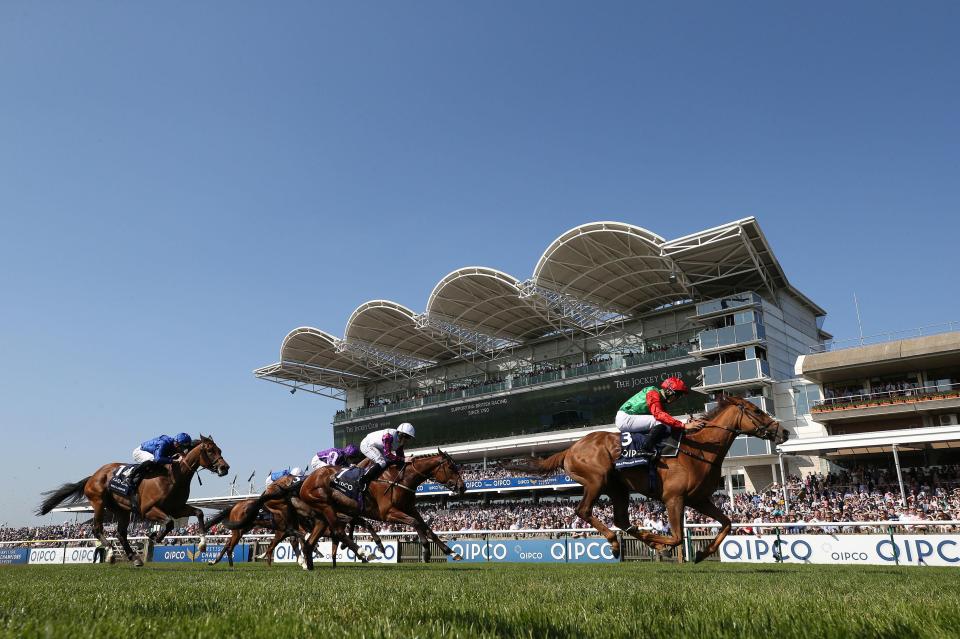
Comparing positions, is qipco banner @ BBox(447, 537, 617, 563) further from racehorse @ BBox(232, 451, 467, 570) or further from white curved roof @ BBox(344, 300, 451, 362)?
white curved roof @ BBox(344, 300, 451, 362)

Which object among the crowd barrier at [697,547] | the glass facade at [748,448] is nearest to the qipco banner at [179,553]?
the crowd barrier at [697,547]

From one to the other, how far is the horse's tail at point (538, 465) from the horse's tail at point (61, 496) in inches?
383

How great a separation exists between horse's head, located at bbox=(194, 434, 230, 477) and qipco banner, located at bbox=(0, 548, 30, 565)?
2183cm

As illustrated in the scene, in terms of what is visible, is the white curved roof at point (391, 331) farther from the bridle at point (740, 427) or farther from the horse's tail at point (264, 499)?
the bridle at point (740, 427)

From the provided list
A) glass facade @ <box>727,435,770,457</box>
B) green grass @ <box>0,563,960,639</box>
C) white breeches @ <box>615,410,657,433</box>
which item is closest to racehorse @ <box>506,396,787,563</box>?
white breeches @ <box>615,410,657,433</box>

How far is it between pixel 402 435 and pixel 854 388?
3061 centimetres

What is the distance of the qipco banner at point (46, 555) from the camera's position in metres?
26.3

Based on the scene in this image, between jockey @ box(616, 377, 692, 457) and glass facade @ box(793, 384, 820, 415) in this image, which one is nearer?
jockey @ box(616, 377, 692, 457)

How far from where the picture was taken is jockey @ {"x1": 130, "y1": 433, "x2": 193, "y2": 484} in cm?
1252

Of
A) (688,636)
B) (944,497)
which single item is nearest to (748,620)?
(688,636)

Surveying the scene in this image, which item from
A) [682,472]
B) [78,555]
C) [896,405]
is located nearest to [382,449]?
[682,472]

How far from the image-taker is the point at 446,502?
46938 millimetres

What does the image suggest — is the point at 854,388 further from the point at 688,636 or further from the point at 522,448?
the point at 688,636

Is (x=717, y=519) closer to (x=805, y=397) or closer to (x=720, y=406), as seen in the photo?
(x=720, y=406)
